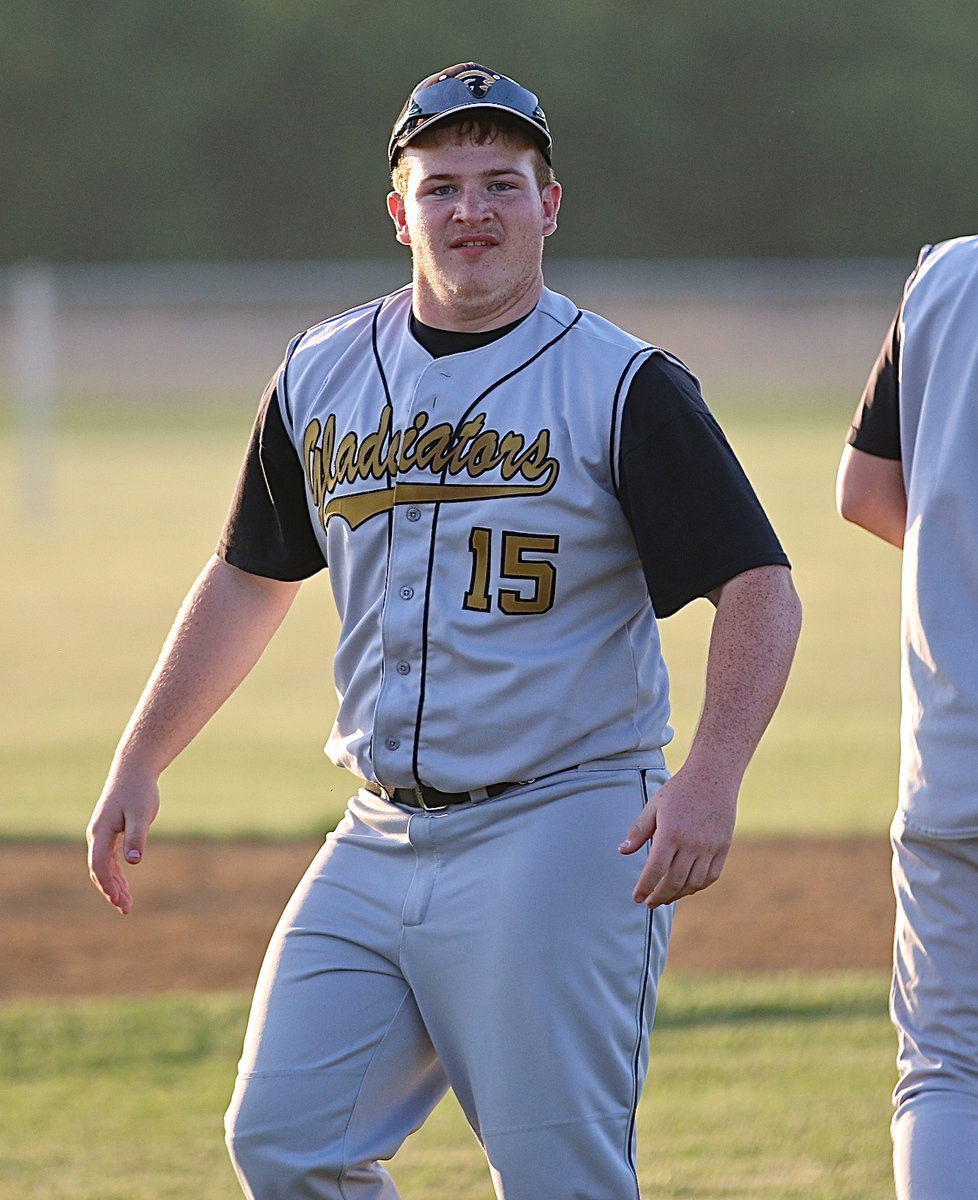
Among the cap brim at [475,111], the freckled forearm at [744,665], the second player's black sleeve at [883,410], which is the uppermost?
the cap brim at [475,111]

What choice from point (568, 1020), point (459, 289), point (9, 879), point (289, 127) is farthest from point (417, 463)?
point (289, 127)

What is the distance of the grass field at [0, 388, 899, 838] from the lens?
836 centimetres

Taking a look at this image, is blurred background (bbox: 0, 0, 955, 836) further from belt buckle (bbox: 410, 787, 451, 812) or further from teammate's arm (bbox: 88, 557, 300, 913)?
belt buckle (bbox: 410, 787, 451, 812)

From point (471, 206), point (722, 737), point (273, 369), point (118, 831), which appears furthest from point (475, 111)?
point (273, 369)

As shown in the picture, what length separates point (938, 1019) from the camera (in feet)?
8.18

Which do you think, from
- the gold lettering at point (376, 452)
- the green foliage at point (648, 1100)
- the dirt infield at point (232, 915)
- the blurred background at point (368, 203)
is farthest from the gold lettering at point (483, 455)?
the blurred background at point (368, 203)

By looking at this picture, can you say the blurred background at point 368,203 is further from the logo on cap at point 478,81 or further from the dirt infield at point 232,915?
the logo on cap at point 478,81

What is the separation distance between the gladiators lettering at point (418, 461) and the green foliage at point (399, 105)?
39510mm

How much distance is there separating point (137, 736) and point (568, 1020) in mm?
833

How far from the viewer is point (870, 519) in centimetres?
279

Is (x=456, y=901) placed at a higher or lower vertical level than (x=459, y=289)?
lower

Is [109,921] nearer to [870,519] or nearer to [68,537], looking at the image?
[870,519]

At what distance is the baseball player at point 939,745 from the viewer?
8.03ft

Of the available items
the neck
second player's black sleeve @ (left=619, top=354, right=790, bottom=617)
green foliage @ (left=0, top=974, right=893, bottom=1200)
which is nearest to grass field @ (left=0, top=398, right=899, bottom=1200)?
green foliage @ (left=0, top=974, right=893, bottom=1200)
